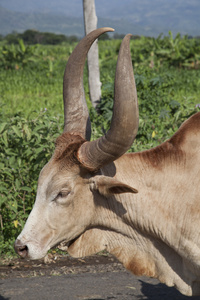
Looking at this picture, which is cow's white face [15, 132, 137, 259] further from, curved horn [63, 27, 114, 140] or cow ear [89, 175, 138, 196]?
curved horn [63, 27, 114, 140]

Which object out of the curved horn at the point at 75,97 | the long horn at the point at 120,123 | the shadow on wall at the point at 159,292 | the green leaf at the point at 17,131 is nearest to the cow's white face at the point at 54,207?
the long horn at the point at 120,123

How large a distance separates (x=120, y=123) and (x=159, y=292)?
6.93ft

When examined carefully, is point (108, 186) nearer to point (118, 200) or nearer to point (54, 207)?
point (118, 200)

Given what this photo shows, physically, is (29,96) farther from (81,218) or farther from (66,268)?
(81,218)

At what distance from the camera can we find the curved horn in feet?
10.7

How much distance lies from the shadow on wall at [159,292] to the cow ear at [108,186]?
155 cm

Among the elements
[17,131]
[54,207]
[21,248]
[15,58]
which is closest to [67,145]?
[54,207]

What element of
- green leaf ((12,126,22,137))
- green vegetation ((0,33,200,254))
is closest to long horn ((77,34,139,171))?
green vegetation ((0,33,200,254))

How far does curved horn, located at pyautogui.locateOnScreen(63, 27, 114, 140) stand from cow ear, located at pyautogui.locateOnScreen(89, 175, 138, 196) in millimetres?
333

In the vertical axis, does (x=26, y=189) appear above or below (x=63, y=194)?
below

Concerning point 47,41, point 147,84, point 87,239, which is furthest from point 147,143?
point 47,41

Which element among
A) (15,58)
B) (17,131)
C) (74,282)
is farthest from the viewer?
(15,58)

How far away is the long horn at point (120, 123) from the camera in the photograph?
2756mm

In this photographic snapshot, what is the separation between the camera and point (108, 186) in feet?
10.0
